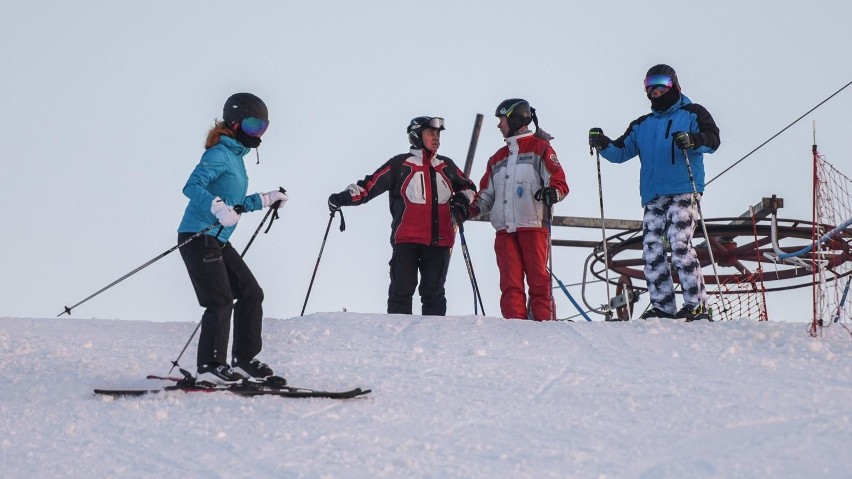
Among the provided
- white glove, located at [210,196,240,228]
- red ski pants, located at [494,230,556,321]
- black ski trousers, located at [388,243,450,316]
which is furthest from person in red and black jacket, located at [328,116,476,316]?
white glove, located at [210,196,240,228]

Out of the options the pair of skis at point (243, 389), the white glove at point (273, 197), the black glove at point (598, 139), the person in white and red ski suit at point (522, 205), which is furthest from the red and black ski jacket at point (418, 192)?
the pair of skis at point (243, 389)

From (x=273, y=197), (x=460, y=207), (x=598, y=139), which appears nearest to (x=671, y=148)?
(x=598, y=139)

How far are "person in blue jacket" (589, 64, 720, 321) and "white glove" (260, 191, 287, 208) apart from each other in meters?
2.94

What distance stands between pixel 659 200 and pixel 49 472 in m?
5.22

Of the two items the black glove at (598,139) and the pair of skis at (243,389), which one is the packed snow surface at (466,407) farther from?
the black glove at (598,139)

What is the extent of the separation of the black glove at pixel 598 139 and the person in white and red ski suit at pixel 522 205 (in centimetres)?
37

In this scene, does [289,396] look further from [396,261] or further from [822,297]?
[822,297]

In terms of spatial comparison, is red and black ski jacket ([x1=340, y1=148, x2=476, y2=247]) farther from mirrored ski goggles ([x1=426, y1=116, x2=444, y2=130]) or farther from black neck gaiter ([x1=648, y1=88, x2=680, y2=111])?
black neck gaiter ([x1=648, y1=88, x2=680, y2=111])

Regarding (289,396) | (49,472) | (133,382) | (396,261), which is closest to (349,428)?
(289,396)

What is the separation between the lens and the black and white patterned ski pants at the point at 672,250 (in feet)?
28.1

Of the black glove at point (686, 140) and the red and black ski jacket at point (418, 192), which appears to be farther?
the red and black ski jacket at point (418, 192)

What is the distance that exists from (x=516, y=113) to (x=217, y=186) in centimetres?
347

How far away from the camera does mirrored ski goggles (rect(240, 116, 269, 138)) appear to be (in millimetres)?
7152

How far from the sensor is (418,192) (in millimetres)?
9688
